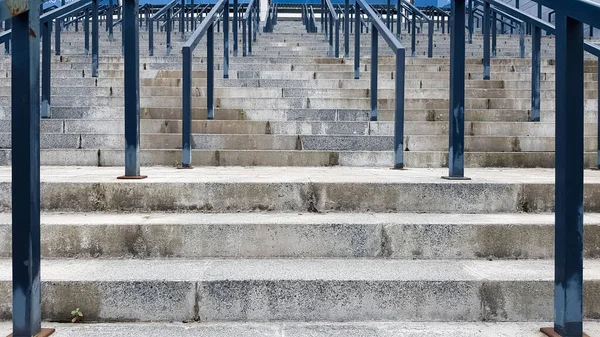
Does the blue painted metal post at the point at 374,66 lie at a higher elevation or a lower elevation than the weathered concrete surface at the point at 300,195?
higher

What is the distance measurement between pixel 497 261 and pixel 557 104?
0.74 metres

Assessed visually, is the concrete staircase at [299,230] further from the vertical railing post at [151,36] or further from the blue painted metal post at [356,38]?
the vertical railing post at [151,36]

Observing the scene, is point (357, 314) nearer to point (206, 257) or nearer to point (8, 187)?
point (206, 257)

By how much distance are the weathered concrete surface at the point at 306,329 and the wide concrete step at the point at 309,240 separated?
36cm

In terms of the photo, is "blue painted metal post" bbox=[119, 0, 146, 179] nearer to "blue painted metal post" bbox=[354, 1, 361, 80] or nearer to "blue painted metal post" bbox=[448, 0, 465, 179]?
"blue painted metal post" bbox=[448, 0, 465, 179]

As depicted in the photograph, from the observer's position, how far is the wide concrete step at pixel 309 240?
6.53 feet

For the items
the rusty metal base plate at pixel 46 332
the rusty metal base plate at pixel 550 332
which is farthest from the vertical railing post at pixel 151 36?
the rusty metal base plate at pixel 550 332

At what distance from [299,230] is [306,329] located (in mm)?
468

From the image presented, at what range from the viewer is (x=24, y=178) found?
144cm

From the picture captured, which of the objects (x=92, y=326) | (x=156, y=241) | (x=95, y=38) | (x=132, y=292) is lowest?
(x=92, y=326)

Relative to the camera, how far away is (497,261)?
199 centimetres

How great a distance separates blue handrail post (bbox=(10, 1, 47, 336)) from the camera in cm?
143

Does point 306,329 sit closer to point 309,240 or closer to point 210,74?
point 309,240

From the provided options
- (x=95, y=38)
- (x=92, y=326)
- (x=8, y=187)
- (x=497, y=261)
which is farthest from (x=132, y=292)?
(x=95, y=38)
